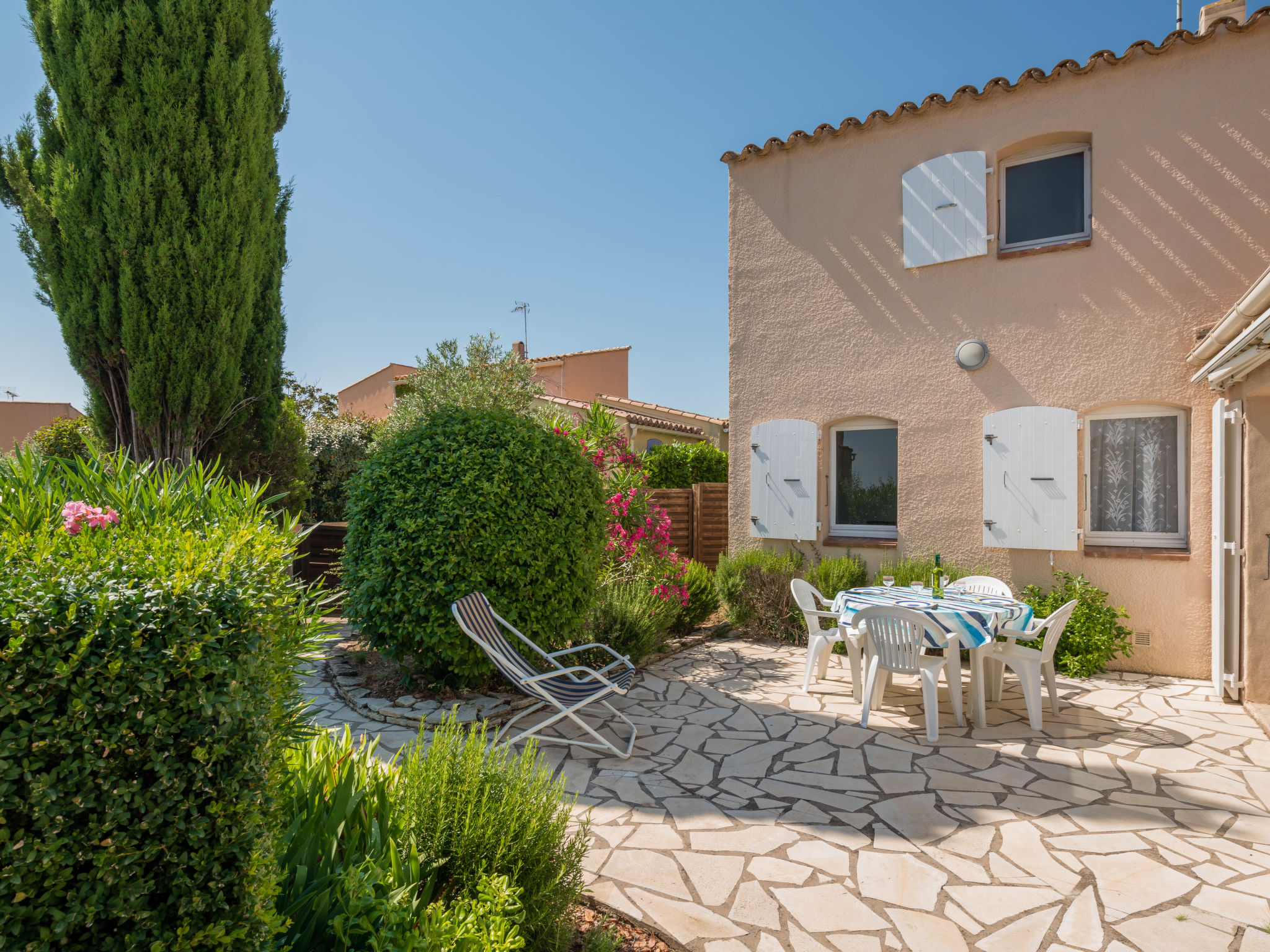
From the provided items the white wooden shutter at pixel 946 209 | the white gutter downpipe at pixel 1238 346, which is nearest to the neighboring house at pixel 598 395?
the white wooden shutter at pixel 946 209

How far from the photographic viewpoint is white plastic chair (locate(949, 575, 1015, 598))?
5793 millimetres

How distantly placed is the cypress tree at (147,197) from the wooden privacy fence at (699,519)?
5.93 m

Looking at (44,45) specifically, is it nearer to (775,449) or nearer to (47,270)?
(47,270)

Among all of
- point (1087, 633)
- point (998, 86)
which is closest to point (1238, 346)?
point (1087, 633)

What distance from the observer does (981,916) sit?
2.66m

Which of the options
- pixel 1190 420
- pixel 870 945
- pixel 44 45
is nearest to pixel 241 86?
pixel 44 45

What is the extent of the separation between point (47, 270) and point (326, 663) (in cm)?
431

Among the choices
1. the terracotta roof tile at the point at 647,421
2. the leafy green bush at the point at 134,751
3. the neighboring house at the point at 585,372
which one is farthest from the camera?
the neighboring house at the point at 585,372

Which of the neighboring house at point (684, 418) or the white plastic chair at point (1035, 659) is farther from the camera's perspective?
the neighboring house at point (684, 418)

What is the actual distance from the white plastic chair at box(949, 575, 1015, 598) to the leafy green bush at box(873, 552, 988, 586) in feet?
1.69

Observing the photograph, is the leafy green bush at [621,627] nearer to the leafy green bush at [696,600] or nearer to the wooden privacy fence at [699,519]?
the leafy green bush at [696,600]

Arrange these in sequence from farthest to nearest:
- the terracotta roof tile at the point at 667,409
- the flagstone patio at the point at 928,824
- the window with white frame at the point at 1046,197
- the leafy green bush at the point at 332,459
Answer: the terracotta roof tile at the point at 667,409 → the leafy green bush at the point at 332,459 → the window with white frame at the point at 1046,197 → the flagstone patio at the point at 928,824

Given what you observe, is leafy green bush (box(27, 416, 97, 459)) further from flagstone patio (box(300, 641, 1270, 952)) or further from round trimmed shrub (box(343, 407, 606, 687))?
flagstone patio (box(300, 641, 1270, 952))

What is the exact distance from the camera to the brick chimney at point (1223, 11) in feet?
20.6
